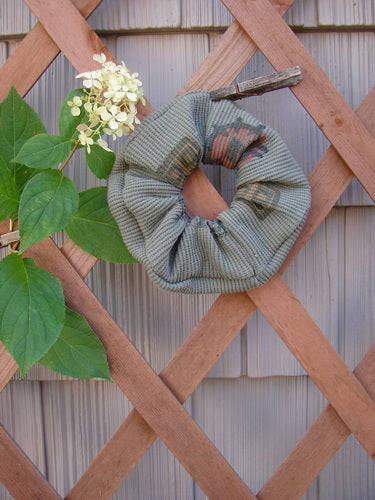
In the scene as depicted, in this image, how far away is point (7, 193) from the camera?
0.55 meters

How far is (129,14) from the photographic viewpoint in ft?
2.15

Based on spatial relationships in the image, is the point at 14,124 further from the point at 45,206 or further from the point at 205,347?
the point at 205,347

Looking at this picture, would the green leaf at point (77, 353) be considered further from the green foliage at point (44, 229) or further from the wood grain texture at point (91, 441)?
the wood grain texture at point (91, 441)

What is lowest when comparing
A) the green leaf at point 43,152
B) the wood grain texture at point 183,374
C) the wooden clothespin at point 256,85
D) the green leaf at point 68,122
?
the wood grain texture at point 183,374

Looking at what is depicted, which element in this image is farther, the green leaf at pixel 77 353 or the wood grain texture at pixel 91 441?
the wood grain texture at pixel 91 441

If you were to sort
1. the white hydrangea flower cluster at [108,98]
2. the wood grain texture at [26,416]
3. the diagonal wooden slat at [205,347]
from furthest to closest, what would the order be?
the wood grain texture at [26,416] < the diagonal wooden slat at [205,347] < the white hydrangea flower cluster at [108,98]

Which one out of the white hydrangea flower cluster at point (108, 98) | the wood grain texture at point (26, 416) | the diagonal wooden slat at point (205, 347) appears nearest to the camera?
the white hydrangea flower cluster at point (108, 98)

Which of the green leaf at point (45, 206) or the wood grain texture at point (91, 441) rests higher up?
the green leaf at point (45, 206)

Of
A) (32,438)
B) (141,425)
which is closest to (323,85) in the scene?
(141,425)

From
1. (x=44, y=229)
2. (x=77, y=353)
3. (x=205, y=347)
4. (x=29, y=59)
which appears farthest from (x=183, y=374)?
(x=29, y=59)

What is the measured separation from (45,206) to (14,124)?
15 cm

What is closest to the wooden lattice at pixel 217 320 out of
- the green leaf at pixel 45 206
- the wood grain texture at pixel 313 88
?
the wood grain texture at pixel 313 88

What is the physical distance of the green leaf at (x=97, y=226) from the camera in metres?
0.58

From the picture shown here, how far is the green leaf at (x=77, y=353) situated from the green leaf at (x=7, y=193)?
0.54ft
